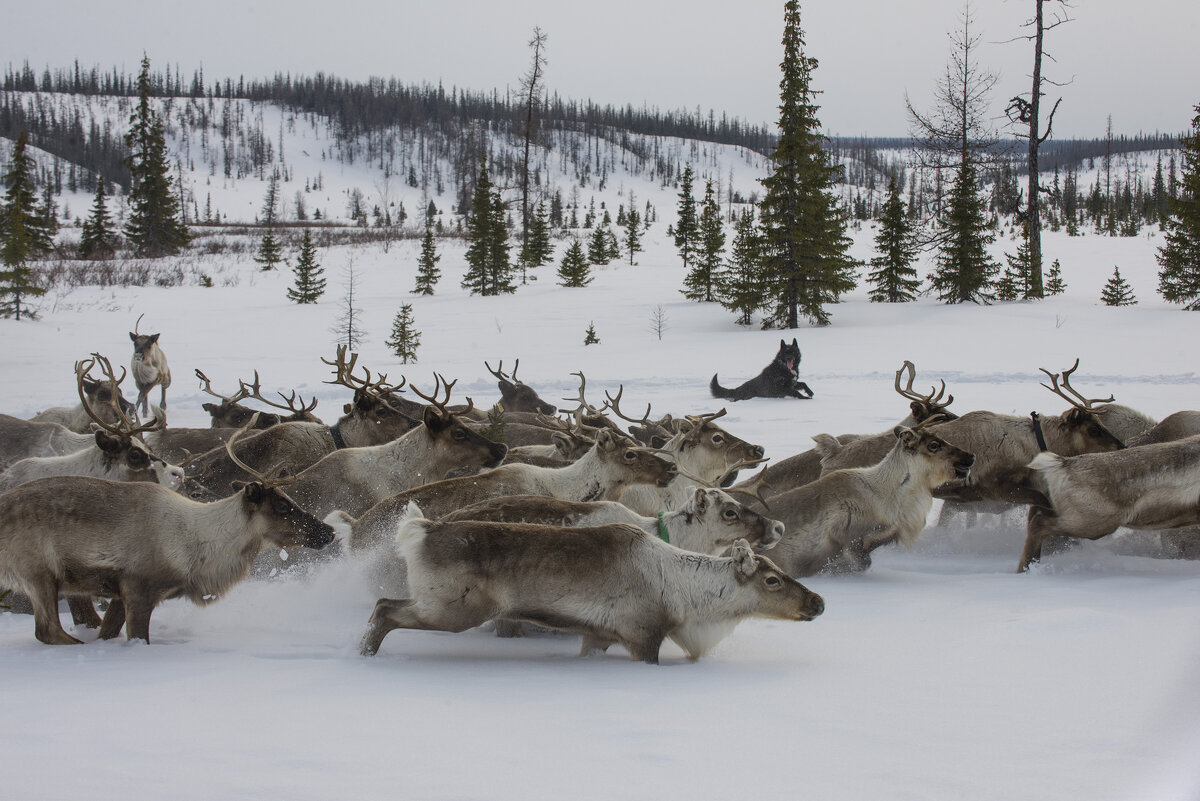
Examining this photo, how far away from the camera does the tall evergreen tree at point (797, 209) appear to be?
24.8 m

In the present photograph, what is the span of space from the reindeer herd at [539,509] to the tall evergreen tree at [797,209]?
16689 millimetres

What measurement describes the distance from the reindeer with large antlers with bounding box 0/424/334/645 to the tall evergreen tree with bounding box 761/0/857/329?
20.5 m

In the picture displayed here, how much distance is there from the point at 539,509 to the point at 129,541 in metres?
2.34

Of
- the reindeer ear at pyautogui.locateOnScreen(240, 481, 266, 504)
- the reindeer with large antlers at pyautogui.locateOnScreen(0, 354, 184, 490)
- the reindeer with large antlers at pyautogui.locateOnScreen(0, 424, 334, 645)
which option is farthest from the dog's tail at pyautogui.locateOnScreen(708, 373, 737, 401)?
the reindeer ear at pyautogui.locateOnScreen(240, 481, 266, 504)

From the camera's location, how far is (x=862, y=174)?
141125 mm

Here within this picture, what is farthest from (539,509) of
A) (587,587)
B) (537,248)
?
(537,248)

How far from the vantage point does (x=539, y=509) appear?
18.4 feet

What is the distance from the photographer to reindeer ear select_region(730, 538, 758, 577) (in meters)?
4.99

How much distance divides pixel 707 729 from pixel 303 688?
70.8 inches

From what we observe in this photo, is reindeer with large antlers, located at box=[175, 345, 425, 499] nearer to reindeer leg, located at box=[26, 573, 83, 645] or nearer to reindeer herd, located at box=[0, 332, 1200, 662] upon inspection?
reindeer herd, located at box=[0, 332, 1200, 662]

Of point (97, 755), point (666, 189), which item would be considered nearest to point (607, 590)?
point (97, 755)

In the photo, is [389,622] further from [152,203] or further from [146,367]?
[152,203]

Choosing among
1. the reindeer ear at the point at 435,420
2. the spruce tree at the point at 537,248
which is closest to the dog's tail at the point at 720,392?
the reindeer ear at the point at 435,420

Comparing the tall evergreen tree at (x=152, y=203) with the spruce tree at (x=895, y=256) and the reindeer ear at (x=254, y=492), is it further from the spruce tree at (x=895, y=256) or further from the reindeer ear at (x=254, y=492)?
the reindeer ear at (x=254, y=492)
